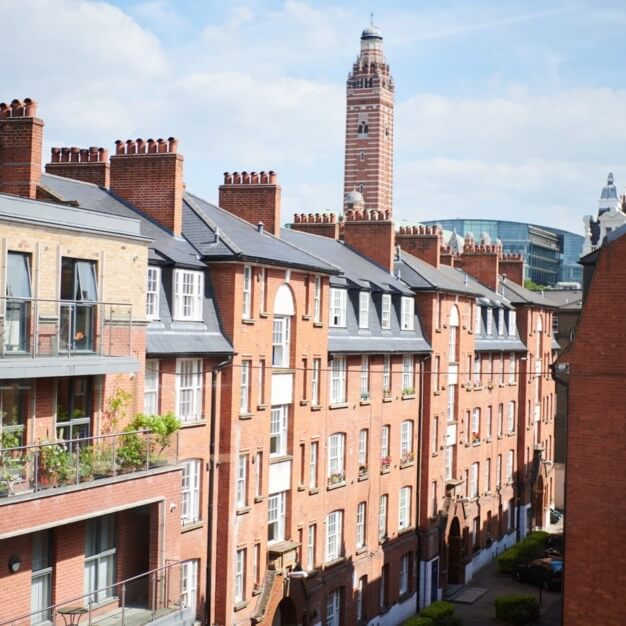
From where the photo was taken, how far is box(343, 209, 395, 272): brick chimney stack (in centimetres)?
4778

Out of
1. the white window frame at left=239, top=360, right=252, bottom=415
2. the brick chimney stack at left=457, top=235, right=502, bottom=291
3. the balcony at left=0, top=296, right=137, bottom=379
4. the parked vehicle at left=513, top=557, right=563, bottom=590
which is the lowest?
the parked vehicle at left=513, top=557, right=563, bottom=590

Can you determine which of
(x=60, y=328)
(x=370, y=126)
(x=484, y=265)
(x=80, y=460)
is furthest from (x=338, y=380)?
(x=370, y=126)

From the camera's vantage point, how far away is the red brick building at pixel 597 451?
21.9m

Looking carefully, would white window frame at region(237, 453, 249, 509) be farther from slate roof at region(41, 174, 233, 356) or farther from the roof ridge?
the roof ridge

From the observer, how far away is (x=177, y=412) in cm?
3008

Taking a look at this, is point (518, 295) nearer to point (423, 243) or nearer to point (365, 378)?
point (423, 243)

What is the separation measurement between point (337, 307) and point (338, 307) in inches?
2.9

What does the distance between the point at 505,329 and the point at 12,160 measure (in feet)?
127

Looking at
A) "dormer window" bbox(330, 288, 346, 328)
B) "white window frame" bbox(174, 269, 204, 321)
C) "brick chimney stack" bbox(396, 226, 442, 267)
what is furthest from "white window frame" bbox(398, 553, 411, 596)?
"white window frame" bbox(174, 269, 204, 321)

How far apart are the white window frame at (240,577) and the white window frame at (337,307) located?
32.2 feet

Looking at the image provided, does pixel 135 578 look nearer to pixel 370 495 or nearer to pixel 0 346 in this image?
pixel 0 346

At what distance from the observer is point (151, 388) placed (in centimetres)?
2878

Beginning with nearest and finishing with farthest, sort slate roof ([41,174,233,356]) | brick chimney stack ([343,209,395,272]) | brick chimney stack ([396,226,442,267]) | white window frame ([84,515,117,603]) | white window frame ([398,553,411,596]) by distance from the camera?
white window frame ([84,515,117,603]) < slate roof ([41,174,233,356]) < white window frame ([398,553,411,596]) < brick chimney stack ([343,209,395,272]) < brick chimney stack ([396,226,442,267])

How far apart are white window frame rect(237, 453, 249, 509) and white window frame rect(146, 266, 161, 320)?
5820 millimetres
